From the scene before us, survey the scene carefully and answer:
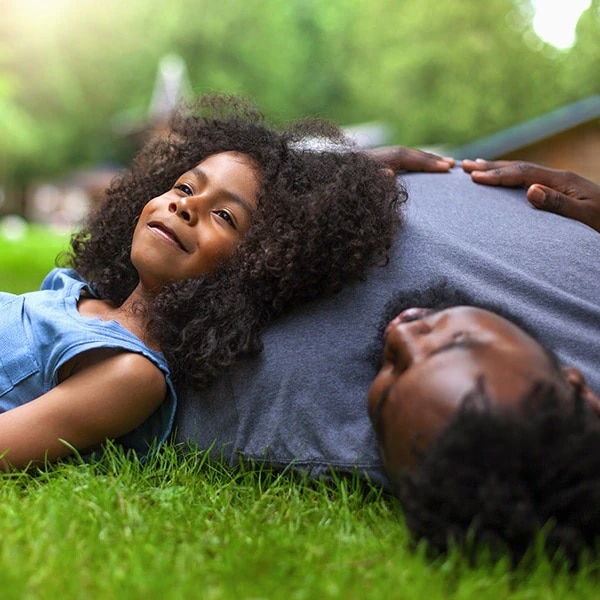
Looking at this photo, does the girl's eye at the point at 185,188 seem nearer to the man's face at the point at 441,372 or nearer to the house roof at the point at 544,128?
the man's face at the point at 441,372

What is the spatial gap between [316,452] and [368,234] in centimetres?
69

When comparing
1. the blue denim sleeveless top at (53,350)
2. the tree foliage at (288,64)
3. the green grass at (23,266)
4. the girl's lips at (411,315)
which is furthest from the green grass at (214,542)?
the tree foliage at (288,64)

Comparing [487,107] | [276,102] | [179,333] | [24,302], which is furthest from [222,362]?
[276,102]

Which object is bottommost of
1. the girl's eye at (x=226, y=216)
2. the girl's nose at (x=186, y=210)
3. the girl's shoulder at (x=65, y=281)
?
the girl's shoulder at (x=65, y=281)

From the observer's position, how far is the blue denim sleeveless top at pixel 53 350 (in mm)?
2756

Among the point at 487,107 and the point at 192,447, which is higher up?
the point at 192,447

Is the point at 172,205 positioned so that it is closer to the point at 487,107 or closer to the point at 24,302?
the point at 24,302

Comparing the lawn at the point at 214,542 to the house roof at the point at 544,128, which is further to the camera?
the house roof at the point at 544,128

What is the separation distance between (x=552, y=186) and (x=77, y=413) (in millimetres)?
1833

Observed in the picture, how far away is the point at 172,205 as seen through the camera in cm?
304

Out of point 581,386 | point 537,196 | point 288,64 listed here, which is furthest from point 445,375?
point 288,64

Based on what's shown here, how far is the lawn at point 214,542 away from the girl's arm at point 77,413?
0.21ft

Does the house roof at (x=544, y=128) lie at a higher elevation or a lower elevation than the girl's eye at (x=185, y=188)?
lower

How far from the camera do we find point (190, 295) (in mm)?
2877
